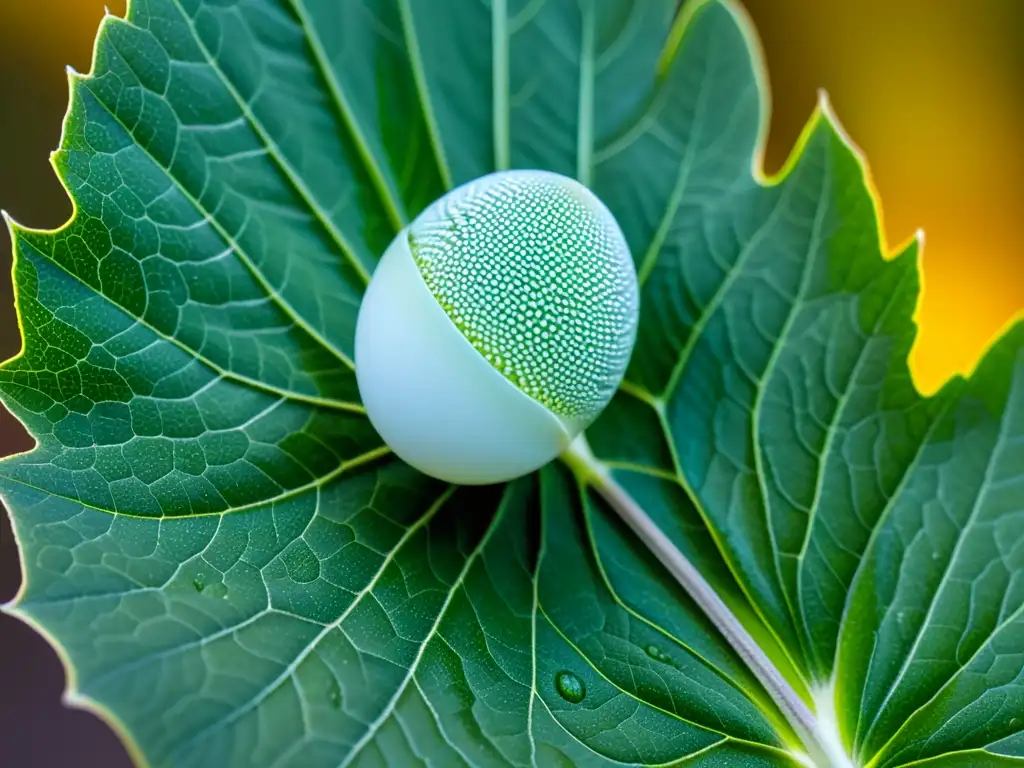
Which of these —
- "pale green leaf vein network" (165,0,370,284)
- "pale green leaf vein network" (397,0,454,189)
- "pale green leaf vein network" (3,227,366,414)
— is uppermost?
"pale green leaf vein network" (397,0,454,189)

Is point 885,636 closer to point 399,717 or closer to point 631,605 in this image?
point 631,605

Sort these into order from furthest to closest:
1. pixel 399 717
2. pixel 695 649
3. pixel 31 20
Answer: pixel 31 20
pixel 695 649
pixel 399 717

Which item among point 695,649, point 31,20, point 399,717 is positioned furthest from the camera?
point 31,20

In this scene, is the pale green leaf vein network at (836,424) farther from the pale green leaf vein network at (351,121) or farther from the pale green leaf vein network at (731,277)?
the pale green leaf vein network at (351,121)

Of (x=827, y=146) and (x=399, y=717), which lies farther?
(x=827, y=146)

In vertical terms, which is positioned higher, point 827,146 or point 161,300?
point 827,146

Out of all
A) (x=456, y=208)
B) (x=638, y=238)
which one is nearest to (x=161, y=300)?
(x=456, y=208)

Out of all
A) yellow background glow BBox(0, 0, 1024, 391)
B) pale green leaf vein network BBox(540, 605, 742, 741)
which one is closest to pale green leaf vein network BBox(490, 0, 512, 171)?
pale green leaf vein network BBox(540, 605, 742, 741)

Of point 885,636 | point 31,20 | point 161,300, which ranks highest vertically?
point 31,20

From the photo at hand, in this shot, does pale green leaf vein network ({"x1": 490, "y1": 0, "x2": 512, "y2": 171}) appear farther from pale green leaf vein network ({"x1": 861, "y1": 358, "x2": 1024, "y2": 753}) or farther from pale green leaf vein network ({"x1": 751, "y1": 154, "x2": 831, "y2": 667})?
pale green leaf vein network ({"x1": 861, "y1": 358, "x2": 1024, "y2": 753})
